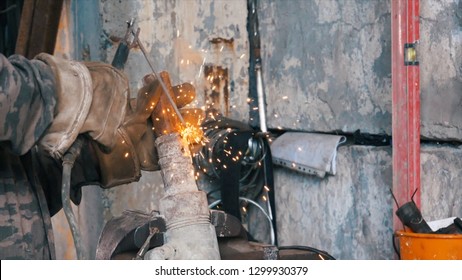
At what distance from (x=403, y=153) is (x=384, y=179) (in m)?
0.29

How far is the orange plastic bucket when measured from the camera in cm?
311

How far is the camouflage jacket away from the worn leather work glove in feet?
0.18

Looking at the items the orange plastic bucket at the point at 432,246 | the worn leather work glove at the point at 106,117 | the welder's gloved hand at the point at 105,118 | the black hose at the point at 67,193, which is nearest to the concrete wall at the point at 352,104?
the orange plastic bucket at the point at 432,246

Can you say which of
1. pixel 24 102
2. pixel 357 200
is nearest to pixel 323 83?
pixel 357 200

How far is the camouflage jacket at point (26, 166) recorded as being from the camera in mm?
2283

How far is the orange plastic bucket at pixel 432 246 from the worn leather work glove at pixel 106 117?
3.02 feet

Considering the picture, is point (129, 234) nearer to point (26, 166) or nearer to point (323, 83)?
point (26, 166)

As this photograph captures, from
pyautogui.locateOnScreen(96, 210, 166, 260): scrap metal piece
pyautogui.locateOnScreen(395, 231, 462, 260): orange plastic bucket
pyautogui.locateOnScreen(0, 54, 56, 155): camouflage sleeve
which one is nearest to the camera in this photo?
pyautogui.locateOnScreen(0, 54, 56, 155): camouflage sleeve

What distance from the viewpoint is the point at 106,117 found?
2.53 m

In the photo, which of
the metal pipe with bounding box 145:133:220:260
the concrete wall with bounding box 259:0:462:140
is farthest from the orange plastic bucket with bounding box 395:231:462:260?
the metal pipe with bounding box 145:133:220:260

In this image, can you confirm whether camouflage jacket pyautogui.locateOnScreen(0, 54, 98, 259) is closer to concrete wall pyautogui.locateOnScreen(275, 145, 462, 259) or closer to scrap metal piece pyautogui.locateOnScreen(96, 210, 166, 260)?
scrap metal piece pyautogui.locateOnScreen(96, 210, 166, 260)

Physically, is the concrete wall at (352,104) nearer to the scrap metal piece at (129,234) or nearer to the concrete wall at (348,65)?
the concrete wall at (348,65)

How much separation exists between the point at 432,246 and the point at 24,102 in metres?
1.48

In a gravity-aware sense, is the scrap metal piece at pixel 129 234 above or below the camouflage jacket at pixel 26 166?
below
